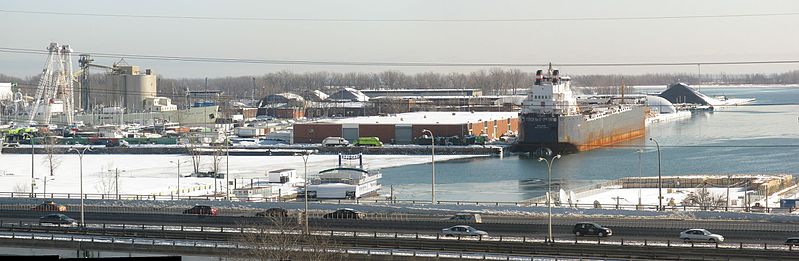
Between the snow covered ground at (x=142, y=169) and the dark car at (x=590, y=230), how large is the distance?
817 centimetres

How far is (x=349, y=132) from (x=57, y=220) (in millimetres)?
20426

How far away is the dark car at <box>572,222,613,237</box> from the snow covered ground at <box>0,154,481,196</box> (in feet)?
26.8

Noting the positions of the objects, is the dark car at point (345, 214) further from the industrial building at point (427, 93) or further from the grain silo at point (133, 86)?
the industrial building at point (427, 93)

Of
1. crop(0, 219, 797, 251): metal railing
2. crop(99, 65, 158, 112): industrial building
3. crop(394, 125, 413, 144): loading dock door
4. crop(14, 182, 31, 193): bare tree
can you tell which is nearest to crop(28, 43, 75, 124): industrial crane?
crop(99, 65, 158, 112): industrial building

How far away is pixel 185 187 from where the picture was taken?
59.6 feet

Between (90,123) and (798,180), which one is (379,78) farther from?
(798,180)

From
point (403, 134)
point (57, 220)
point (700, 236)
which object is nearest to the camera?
point (700, 236)

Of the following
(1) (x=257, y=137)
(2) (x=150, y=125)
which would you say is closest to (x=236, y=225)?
(1) (x=257, y=137)

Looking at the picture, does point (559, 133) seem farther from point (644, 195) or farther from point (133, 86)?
point (133, 86)

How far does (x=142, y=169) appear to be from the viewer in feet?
76.7

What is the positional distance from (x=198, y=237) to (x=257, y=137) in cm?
2433

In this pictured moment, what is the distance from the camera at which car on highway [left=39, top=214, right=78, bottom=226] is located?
38.6 feet

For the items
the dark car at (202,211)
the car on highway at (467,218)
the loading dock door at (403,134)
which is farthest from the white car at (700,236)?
the loading dock door at (403,134)

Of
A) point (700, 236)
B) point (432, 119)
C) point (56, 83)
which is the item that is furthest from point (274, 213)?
point (56, 83)
